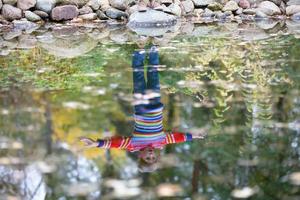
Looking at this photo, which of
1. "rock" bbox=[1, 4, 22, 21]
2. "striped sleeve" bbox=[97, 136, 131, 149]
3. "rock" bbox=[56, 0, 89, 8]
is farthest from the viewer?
"rock" bbox=[56, 0, 89, 8]

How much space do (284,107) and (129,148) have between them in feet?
5.42

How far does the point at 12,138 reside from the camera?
4410mm

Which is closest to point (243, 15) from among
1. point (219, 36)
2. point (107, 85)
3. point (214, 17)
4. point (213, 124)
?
point (214, 17)

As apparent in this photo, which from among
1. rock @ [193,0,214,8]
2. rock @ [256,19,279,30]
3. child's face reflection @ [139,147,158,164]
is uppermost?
child's face reflection @ [139,147,158,164]

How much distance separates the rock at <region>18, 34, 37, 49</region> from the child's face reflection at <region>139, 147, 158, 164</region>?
4.71m

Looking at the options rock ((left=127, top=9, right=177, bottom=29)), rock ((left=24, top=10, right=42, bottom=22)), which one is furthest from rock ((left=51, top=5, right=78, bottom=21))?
rock ((left=127, top=9, right=177, bottom=29))

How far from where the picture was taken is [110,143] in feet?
13.4

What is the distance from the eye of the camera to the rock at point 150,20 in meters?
11.0

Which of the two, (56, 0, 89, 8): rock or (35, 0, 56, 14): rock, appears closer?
(35, 0, 56, 14): rock

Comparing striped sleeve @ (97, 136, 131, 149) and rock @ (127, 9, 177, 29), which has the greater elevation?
striped sleeve @ (97, 136, 131, 149)

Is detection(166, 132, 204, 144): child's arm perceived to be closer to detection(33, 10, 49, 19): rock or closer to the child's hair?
the child's hair

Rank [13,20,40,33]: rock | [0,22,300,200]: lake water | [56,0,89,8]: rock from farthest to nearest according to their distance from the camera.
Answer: [56,0,89,8]: rock, [13,20,40,33]: rock, [0,22,300,200]: lake water

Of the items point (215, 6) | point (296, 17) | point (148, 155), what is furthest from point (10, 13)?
point (148, 155)

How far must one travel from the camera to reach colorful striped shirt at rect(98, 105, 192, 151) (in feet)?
13.3
